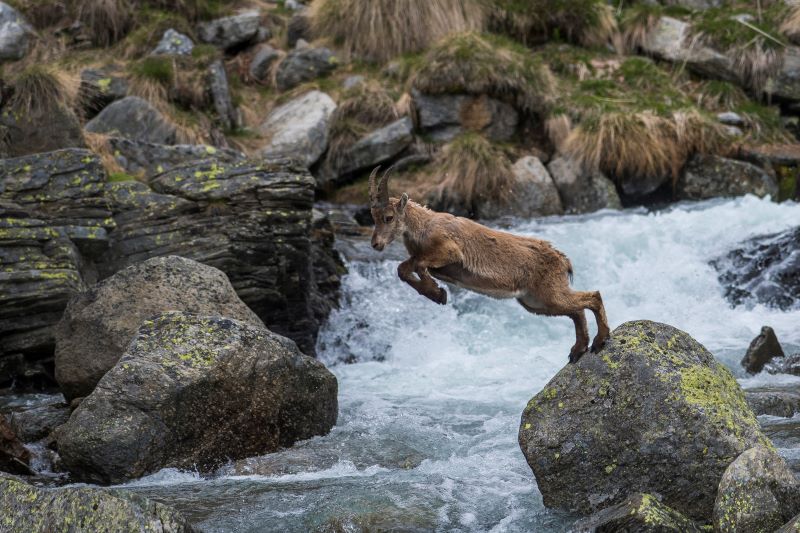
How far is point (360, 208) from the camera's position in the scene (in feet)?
56.0

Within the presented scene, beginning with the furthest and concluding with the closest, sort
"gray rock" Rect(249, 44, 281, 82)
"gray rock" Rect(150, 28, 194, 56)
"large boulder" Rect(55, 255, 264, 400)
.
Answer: "gray rock" Rect(249, 44, 281, 82)
"gray rock" Rect(150, 28, 194, 56)
"large boulder" Rect(55, 255, 264, 400)

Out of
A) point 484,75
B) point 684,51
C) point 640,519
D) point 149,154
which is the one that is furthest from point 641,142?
point 640,519

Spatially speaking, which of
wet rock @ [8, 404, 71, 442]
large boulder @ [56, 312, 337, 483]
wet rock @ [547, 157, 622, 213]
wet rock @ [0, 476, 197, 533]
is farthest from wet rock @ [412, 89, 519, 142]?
wet rock @ [0, 476, 197, 533]

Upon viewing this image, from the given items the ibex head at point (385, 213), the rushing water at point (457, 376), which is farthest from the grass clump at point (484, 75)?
the ibex head at point (385, 213)

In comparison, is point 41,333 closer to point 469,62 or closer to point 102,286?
point 102,286

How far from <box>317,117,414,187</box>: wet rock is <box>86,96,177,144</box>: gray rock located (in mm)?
2915

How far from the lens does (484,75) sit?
18.8 m

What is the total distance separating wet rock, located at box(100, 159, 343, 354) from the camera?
11672 millimetres

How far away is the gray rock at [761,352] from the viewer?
10765 mm

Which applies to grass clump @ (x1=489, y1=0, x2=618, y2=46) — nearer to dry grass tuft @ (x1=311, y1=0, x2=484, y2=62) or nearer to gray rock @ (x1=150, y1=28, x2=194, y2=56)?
dry grass tuft @ (x1=311, y1=0, x2=484, y2=62)

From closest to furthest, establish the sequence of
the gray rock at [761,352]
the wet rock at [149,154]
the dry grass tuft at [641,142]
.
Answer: the gray rock at [761,352] < the wet rock at [149,154] < the dry grass tuft at [641,142]

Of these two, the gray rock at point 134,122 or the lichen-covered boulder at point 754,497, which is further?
the gray rock at point 134,122

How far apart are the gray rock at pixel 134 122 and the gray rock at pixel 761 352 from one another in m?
9.96

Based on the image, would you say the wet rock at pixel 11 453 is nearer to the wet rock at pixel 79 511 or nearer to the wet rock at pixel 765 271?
the wet rock at pixel 79 511
